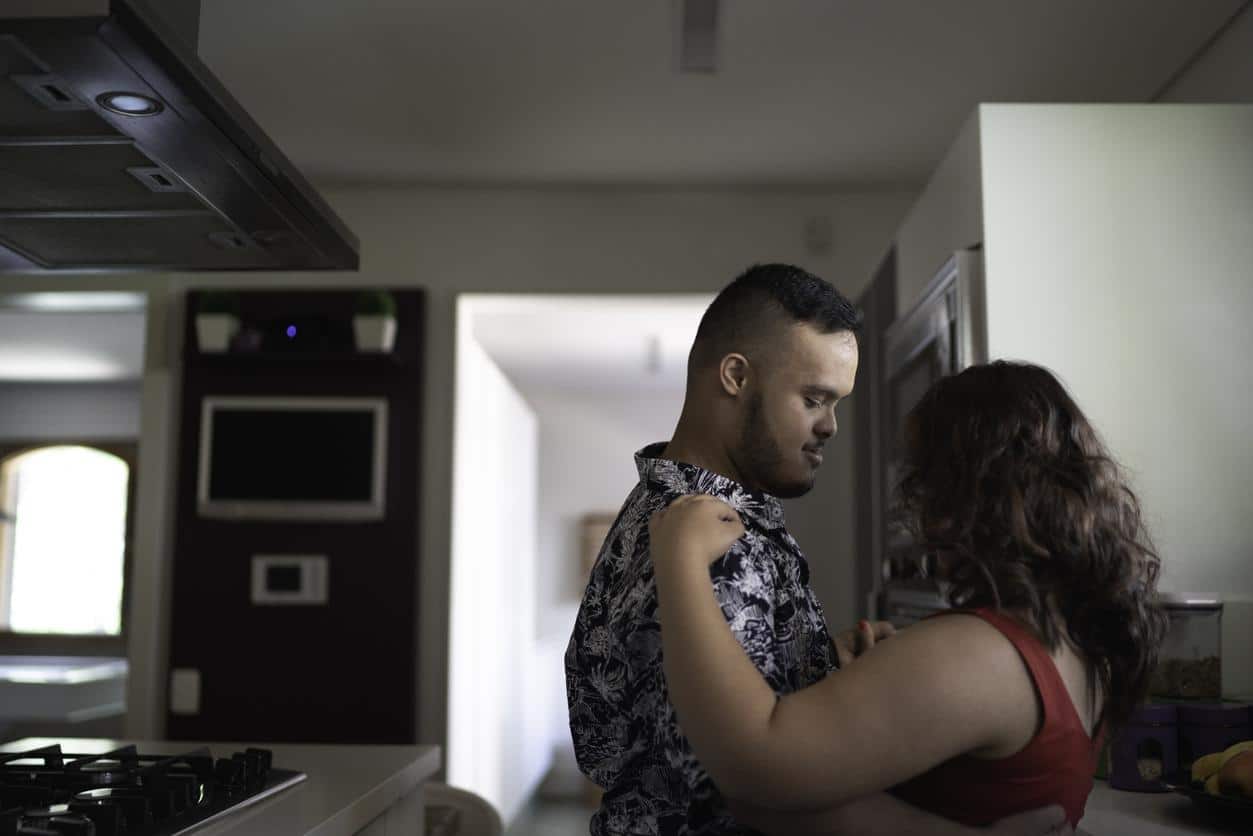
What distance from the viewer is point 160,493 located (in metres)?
3.57

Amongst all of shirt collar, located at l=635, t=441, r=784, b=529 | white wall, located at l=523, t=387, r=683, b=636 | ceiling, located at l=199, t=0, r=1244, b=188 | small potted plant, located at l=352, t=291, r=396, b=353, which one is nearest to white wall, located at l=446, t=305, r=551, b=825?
small potted plant, located at l=352, t=291, r=396, b=353

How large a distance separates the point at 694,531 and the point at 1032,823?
0.41m

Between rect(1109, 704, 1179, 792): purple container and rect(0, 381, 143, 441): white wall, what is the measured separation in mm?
6161

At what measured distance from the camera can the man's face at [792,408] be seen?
118 cm

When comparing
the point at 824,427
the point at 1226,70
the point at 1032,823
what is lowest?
the point at 1032,823

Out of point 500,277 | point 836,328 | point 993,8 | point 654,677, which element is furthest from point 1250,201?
point 500,277

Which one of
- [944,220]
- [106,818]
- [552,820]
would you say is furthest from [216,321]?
[552,820]

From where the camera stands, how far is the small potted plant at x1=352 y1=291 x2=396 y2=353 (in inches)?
136

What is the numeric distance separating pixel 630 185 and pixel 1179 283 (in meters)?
1.99

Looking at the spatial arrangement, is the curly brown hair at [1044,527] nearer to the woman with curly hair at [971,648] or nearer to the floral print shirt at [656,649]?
the woman with curly hair at [971,648]

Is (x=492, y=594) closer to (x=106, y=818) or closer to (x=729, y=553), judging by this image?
(x=106, y=818)

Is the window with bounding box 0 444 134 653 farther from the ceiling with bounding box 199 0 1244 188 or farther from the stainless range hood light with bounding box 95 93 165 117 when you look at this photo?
the stainless range hood light with bounding box 95 93 165 117

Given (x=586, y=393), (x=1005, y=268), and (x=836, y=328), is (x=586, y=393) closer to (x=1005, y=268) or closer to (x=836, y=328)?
(x=1005, y=268)

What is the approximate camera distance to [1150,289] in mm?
2010
